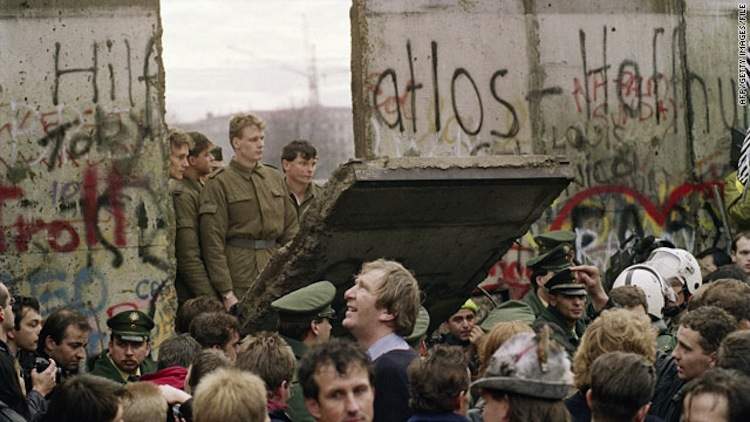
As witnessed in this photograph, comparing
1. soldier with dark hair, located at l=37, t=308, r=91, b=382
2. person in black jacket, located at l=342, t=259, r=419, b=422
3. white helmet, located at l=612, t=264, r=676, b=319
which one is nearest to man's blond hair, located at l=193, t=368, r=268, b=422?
person in black jacket, located at l=342, t=259, r=419, b=422

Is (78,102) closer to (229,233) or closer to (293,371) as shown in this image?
(229,233)

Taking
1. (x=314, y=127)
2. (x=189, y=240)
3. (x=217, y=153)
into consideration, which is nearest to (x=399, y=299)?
(x=189, y=240)

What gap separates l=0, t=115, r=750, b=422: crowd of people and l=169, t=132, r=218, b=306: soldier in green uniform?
1cm

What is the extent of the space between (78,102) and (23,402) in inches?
194

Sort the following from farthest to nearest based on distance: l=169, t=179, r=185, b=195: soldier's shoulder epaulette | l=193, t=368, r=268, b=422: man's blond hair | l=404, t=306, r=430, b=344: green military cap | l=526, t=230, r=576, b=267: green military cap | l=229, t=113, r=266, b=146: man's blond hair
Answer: l=169, t=179, r=185, b=195: soldier's shoulder epaulette
l=229, t=113, r=266, b=146: man's blond hair
l=526, t=230, r=576, b=267: green military cap
l=404, t=306, r=430, b=344: green military cap
l=193, t=368, r=268, b=422: man's blond hair

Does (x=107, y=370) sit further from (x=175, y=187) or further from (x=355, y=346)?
(x=355, y=346)

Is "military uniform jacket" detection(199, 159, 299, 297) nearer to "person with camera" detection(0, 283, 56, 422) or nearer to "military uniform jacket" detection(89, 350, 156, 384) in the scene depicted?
"military uniform jacket" detection(89, 350, 156, 384)

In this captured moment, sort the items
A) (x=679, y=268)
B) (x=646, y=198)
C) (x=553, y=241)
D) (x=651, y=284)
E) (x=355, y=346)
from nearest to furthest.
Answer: (x=355, y=346) < (x=651, y=284) < (x=553, y=241) < (x=679, y=268) < (x=646, y=198)

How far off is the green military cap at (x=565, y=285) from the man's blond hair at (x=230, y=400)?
4.64 metres

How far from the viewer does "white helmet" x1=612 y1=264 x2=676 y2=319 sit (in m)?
11.2

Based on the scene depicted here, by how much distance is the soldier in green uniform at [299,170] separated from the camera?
43.8 feet

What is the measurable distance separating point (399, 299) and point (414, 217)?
2.97 m

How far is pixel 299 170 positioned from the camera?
13.4 m

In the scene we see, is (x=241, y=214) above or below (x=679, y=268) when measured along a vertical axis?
above
